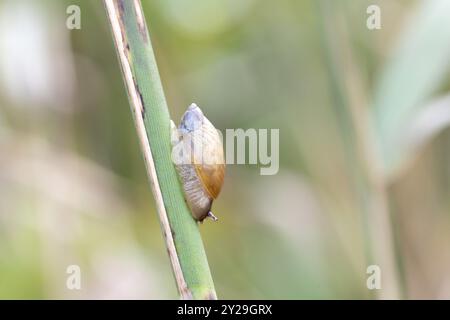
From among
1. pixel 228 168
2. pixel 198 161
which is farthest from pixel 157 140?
pixel 228 168

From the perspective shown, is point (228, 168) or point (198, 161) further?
point (228, 168)

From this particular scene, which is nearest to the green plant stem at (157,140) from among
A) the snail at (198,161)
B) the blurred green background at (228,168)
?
the snail at (198,161)

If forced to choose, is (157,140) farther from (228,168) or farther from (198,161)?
(228,168)

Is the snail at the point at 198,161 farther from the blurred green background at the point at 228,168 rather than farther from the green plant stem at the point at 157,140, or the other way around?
the blurred green background at the point at 228,168

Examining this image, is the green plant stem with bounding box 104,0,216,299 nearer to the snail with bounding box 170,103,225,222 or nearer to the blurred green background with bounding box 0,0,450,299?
the snail with bounding box 170,103,225,222

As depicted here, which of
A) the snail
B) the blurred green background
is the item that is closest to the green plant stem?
the snail
